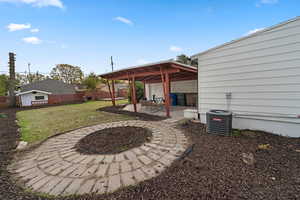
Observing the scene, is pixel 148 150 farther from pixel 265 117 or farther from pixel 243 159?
pixel 265 117

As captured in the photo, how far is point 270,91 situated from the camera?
313 cm

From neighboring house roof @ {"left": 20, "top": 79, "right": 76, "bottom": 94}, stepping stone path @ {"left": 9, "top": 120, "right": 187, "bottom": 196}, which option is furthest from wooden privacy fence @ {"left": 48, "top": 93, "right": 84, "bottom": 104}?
stepping stone path @ {"left": 9, "top": 120, "right": 187, "bottom": 196}

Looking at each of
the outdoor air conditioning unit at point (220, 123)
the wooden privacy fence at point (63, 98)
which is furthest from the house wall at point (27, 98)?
the outdoor air conditioning unit at point (220, 123)

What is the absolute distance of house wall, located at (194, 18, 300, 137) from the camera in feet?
9.36

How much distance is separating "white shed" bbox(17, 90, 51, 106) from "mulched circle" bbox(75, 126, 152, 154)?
16.4 m

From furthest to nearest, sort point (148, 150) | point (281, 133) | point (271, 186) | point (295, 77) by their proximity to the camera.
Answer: point (281, 133) → point (295, 77) → point (148, 150) → point (271, 186)

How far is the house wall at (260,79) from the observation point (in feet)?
9.36

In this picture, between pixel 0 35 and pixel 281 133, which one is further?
pixel 0 35

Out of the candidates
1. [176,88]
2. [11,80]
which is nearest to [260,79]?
[176,88]

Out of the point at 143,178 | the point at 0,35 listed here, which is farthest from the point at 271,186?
the point at 0,35

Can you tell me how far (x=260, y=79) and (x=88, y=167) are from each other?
4.68m

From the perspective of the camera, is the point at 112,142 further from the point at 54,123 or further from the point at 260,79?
the point at 260,79

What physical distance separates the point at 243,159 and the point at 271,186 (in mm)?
628

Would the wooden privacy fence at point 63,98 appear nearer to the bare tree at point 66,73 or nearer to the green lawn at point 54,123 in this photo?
the green lawn at point 54,123
